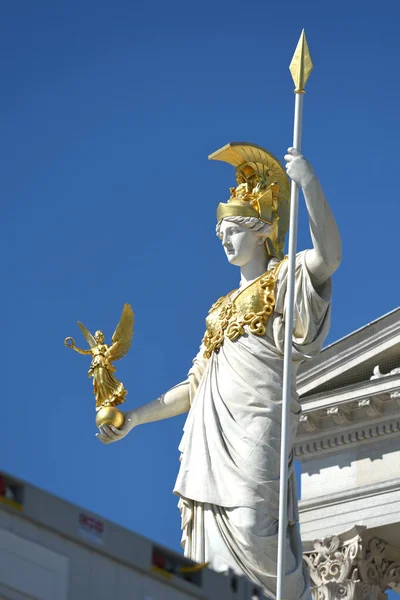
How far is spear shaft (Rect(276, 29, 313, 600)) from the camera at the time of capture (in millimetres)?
22281

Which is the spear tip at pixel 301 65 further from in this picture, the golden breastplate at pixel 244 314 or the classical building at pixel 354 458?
the classical building at pixel 354 458

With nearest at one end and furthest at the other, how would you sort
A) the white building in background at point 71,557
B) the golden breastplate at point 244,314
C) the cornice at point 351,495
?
the white building in background at point 71,557
the golden breastplate at point 244,314
the cornice at point 351,495

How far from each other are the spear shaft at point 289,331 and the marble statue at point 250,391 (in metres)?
0.19

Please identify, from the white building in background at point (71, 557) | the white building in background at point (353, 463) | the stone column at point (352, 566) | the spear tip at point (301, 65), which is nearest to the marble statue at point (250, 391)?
the spear tip at point (301, 65)

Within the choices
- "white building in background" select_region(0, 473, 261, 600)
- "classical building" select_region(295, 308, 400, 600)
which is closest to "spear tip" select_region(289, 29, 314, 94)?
"white building in background" select_region(0, 473, 261, 600)

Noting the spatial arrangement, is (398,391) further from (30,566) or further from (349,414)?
(30,566)

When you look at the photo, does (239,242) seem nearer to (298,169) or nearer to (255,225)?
(255,225)

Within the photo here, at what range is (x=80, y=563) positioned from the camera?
18938mm

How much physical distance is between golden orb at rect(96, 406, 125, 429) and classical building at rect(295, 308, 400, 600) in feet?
24.6

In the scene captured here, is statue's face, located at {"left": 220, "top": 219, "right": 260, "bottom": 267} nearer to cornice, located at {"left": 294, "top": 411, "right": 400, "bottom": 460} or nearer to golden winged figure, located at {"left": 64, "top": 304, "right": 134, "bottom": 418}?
golden winged figure, located at {"left": 64, "top": 304, "right": 134, "bottom": 418}

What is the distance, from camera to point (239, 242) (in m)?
23.9

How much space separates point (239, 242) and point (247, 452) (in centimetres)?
202

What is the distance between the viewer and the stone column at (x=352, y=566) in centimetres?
3075

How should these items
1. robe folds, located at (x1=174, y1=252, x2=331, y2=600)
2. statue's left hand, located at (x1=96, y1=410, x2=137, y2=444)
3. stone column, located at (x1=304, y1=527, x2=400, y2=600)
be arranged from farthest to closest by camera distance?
stone column, located at (x1=304, y1=527, x2=400, y2=600), statue's left hand, located at (x1=96, y1=410, x2=137, y2=444), robe folds, located at (x1=174, y1=252, x2=331, y2=600)
